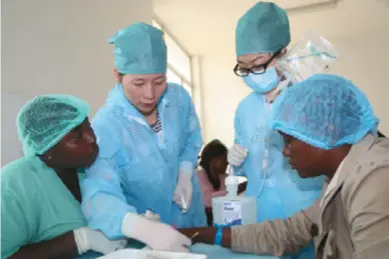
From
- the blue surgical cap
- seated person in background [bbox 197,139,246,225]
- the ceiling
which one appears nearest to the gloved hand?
the blue surgical cap

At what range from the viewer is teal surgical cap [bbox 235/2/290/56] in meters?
1.79

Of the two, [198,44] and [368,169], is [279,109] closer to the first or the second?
[368,169]

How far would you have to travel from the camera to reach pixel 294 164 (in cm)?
118

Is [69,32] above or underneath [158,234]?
above

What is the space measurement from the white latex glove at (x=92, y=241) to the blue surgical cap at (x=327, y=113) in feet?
2.21

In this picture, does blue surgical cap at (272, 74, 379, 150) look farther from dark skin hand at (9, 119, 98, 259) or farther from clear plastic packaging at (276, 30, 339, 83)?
dark skin hand at (9, 119, 98, 259)

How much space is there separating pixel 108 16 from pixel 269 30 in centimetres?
139

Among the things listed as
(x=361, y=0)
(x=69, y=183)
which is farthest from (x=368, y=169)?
(x=361, y=0)

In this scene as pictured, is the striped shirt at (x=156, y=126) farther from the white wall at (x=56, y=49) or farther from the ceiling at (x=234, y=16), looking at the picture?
the ceiling at (x=234, y=16)

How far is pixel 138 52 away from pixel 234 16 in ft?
9.82

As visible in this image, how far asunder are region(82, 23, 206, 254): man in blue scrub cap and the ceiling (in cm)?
243

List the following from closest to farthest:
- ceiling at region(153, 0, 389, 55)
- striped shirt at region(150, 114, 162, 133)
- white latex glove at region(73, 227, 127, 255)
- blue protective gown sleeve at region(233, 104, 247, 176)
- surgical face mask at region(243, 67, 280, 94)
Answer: white latex glove at region(73, 227, 127, 255)
striped shirt at region(150, 114, 162, 133)
surgical face mask at region(243, 67, 280, 94)
blue protective gown sleeve at region(233, 104, 247, 176)
ceiling at region(153, 0, 389, 55)

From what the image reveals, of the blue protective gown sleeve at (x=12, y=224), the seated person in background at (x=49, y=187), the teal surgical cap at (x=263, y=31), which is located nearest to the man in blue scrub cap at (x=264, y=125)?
the teal surgical cap at (x=263, y=31)

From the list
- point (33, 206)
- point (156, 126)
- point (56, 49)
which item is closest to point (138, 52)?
point (156, 126)
